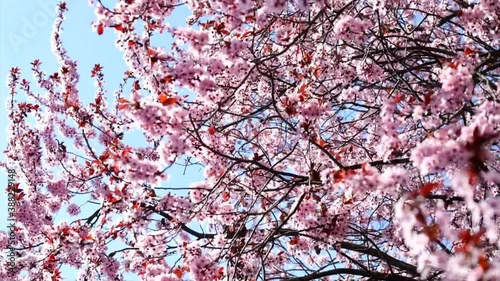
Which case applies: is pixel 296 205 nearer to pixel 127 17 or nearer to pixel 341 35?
pixel 341 35

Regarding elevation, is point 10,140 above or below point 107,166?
above

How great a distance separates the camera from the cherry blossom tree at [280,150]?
3225 millimetres

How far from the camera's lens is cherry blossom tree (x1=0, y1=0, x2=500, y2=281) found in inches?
127

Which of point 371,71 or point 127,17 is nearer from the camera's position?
point 127,17

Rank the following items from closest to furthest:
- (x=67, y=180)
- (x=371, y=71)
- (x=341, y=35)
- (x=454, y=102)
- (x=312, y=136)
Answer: (x=454, y=102) < (x=312, y=136) < (x=341, y=35) < (x=371, y=71) < (x=67, y=180)

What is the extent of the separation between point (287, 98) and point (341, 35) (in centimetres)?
72

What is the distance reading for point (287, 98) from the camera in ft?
15.1

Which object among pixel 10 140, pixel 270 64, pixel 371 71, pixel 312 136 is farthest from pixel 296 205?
pixel 10 140

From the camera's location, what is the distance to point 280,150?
6816mm

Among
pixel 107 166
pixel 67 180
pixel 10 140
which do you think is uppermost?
pixel 10 140

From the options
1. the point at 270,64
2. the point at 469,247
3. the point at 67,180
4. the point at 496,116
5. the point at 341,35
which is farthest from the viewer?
the point at 67,180

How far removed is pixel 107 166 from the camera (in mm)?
4902

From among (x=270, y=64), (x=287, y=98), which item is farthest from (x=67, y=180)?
(x=287, y=98)

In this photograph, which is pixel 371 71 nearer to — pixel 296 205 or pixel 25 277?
pixel 296 205
